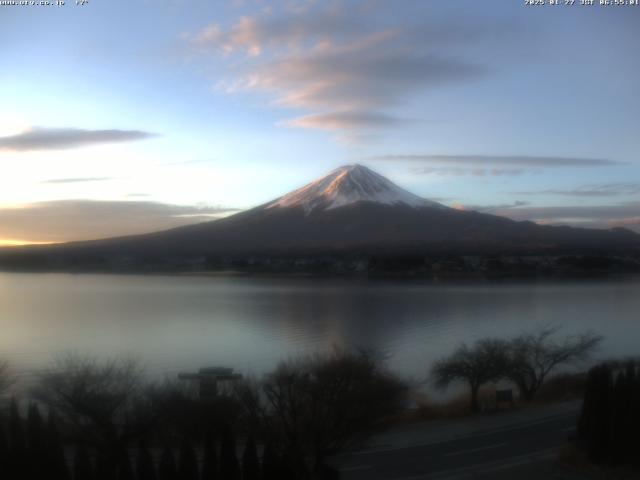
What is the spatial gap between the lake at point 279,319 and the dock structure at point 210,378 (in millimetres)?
1237

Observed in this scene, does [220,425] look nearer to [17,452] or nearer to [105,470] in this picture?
[105,470]

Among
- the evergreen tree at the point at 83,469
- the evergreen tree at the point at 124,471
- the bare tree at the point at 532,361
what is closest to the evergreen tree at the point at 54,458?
the evergreen tree at the point at 83,469

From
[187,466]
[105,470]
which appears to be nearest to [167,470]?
[187,466]

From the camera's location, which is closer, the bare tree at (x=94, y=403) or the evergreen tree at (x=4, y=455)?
the evergreen tree at (x=4, y=455)

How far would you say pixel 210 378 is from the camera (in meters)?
9.52

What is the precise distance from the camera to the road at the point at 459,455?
6.27 m

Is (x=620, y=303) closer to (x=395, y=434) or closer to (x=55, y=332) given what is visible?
(x=55, y=332)

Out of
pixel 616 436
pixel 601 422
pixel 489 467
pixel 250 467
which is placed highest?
pixel 250 467

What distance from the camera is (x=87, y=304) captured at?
26.8 meters

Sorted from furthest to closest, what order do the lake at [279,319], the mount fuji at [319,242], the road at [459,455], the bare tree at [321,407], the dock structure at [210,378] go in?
the mount fuji at [319,242], the lake at [279,319], the dock structure at [210,378], the bare tree at [321,407], the road at [459,455]

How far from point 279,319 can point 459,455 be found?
49.1 feet

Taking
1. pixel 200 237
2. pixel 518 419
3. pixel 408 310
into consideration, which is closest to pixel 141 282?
pixel 200 237

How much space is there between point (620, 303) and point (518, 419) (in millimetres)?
21468

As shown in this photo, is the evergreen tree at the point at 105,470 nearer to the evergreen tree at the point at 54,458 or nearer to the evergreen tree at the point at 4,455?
the evergreen tree at the point at 54,458
